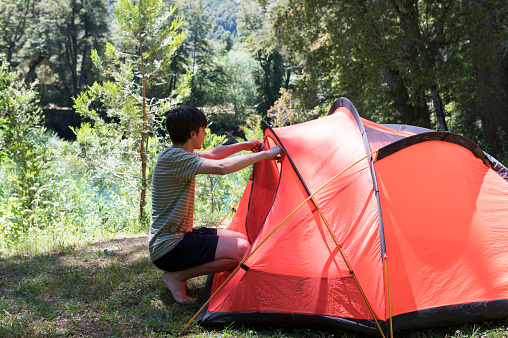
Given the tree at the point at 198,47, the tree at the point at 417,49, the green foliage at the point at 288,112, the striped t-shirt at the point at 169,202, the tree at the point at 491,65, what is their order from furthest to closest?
the tree at the point at 198,47 < the green foliage at the point at 288,112 < the tree at the point at 417,49 < the tree at the point at 491,65 < the striped t-shirt at the point at 169,202

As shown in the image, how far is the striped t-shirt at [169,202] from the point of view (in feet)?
9.26

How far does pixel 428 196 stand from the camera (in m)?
2.72

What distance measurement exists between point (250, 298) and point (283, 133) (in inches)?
51.6

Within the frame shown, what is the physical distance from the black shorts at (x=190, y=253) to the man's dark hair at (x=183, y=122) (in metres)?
0.74

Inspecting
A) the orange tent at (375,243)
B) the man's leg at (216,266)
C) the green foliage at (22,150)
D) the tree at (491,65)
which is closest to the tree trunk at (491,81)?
the tree at (491,65)

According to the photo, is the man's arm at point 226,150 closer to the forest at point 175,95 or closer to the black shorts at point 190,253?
the black shorts at point 190,253

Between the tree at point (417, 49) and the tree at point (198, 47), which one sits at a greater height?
the tree at point (198, 47)

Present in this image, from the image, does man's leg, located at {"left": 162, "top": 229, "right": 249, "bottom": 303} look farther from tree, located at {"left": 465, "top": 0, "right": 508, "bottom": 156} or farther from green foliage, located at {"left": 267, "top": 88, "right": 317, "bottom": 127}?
green foliage, located at {"left": 267, "top": 88, "right": 317, "bottom": 127}

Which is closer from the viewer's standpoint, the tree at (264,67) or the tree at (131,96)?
the tree at (131,96)

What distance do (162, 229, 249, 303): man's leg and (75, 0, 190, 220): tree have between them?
3982 mm

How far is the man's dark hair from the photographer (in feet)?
9.36

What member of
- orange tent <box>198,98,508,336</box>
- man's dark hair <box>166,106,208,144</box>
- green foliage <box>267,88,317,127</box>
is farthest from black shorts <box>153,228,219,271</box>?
green foliage <box>267,88,317,127</box>

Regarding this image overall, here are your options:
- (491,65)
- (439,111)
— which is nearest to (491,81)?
(491,65)

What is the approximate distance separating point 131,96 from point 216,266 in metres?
4.47
